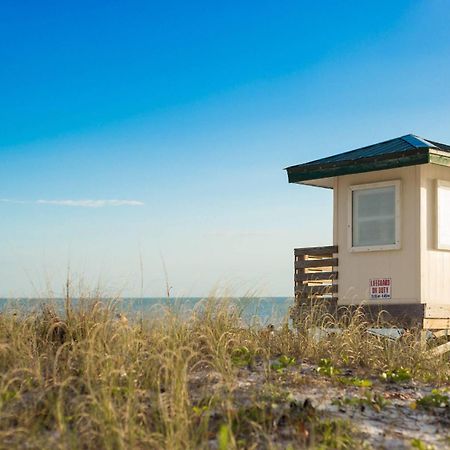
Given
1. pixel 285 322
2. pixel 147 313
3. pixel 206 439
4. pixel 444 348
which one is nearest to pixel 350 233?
pixel 444 348

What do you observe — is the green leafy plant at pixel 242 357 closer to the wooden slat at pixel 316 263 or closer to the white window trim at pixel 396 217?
the white window trim at pixel 396 217

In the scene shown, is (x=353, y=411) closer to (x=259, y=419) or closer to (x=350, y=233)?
(x=259, y=419)

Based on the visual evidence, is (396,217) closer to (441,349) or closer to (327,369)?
(441,349)

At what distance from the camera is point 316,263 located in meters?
14.6

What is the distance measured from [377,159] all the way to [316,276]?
261cm

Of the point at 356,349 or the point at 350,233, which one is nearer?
the point at 356,349

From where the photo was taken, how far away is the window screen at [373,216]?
44.5ft

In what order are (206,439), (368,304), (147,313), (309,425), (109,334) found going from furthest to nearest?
1. (368,304)
2. (147,313)
3. (109,334)
4. (309,425)
5. (206,439)

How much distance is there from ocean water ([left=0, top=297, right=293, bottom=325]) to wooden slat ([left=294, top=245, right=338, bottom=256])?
149 inches

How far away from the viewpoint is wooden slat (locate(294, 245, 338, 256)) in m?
14.4

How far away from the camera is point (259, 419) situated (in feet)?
A: 20.7

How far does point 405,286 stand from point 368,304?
850 mm

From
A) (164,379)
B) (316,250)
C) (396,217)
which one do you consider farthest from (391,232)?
(164,379)

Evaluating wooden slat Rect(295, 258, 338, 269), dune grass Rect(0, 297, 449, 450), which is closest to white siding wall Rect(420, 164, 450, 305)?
wooden slat Rect(295, 258, 338, 269)
